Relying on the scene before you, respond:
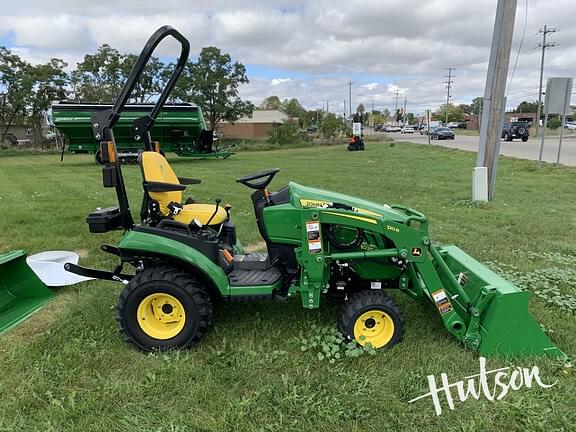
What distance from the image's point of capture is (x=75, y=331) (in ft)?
11.0

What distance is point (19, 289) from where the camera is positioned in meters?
3.96

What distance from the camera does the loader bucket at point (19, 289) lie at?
3.73 metres

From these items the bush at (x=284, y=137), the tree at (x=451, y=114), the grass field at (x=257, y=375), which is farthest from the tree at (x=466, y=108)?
the grass field at (x=257, y=375)

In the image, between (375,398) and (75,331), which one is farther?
(75,331)

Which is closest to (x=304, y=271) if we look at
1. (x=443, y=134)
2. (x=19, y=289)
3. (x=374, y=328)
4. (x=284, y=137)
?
(x=374, y=328)

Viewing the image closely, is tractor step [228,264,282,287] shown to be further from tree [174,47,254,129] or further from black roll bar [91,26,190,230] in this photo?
tree [174,47,254,129]

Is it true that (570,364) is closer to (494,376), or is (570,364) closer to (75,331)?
(494,376)

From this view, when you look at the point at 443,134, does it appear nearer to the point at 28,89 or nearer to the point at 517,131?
the point at 517,131

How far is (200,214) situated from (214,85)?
115 feet

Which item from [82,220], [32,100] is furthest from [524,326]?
[32,100]

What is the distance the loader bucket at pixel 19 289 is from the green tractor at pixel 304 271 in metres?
1.13

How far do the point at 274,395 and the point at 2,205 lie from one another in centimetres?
804

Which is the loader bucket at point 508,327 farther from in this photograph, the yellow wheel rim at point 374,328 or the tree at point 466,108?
the tree at point 466,108

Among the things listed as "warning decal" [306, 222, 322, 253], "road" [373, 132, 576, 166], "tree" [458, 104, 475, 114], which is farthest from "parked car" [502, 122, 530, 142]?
"tree" [458, 104, 475, 114]
